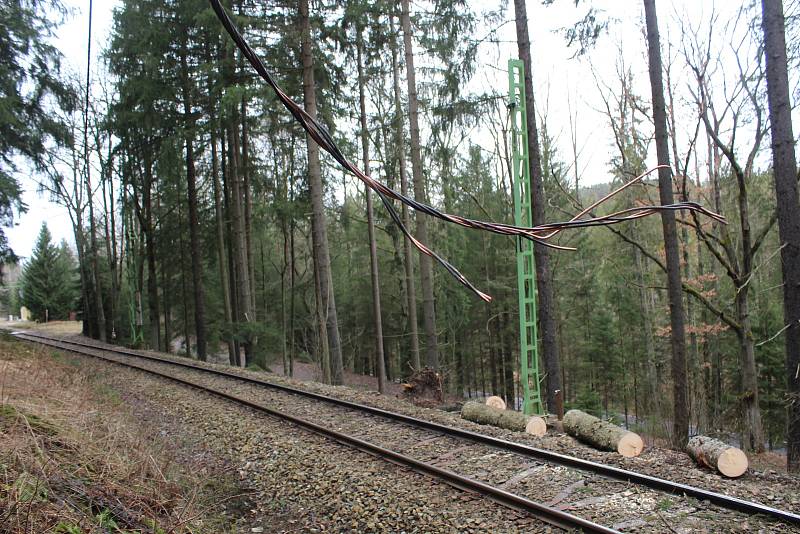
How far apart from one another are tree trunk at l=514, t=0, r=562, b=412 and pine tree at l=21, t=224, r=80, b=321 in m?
47.5

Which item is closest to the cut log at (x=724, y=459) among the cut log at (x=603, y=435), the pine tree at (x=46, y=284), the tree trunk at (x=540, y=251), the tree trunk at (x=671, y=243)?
the cut log at (x=603, y=435)

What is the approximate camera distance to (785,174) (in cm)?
809

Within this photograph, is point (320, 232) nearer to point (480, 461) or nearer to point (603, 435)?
point (480, 461)

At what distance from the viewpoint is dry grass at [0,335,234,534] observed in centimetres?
333

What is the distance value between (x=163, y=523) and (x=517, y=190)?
7323 mm

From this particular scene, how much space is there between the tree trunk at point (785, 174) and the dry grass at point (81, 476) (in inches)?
338

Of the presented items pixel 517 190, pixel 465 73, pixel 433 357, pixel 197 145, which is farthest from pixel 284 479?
pixel 197 145

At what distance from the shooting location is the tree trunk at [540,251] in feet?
36.1

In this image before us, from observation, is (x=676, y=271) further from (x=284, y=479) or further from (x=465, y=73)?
(x=284, y=479)

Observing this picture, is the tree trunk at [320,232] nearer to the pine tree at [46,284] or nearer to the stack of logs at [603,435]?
the stack of logs at [603,435]

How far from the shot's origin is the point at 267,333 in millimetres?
18672

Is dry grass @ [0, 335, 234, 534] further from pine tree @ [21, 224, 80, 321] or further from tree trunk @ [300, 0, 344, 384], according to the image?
pine tree @ [21, 224, 80, 321]

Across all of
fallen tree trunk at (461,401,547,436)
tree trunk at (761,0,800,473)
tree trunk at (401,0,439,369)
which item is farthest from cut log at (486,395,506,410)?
tree trunk at (401,0,439,369)

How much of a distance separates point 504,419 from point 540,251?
468 cm
